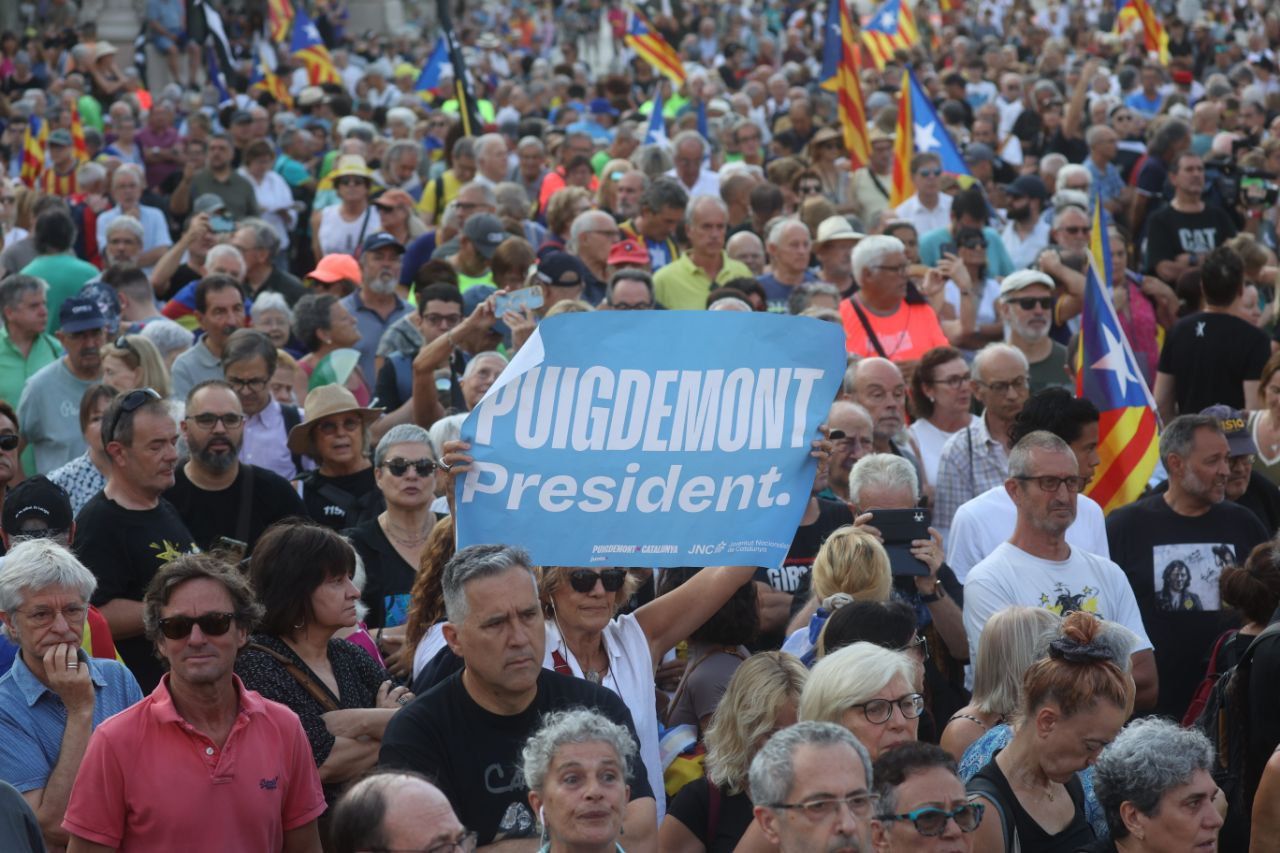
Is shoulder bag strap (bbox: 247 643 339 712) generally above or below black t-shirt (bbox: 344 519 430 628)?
above

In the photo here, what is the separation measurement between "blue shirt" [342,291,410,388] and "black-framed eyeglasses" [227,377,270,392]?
1.67m

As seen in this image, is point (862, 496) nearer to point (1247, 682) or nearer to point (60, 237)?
point (1247, 682)

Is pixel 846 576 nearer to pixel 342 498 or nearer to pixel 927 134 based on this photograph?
pixel 342 498

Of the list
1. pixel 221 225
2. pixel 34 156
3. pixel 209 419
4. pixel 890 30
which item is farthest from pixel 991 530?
pixel 890 30

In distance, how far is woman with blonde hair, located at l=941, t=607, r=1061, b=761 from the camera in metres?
5.30

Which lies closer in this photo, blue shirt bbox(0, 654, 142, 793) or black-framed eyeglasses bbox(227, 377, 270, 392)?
blue shirt bbox(0, 654, 142, 793)

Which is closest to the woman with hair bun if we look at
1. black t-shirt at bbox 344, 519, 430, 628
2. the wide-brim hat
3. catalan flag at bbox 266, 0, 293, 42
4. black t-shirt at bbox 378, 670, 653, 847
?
black t-shirt at bbox 378, 670, 653, 847

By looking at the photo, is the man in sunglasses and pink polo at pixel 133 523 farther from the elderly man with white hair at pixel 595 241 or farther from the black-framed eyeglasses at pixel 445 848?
the elderly man with white hair at pixel 595 241

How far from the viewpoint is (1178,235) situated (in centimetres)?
1357

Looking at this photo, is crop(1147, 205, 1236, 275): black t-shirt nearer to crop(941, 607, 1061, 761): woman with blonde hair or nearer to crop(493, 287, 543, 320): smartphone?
crop(493, 287, 543, 320): smartphone

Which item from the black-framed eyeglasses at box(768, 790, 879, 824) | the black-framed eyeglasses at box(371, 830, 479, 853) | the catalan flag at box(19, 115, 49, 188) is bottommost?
the catalan flag at box(19, 115, 49, 188)

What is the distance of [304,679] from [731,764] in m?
1.23

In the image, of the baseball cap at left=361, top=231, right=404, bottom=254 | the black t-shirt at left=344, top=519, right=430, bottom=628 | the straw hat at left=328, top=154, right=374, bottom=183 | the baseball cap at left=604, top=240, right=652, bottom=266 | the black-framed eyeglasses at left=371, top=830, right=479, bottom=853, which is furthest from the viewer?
the straw hat at left=328, top=154, right=374, bottom=183

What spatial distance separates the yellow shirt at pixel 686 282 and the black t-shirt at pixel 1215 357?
8.42 feet
